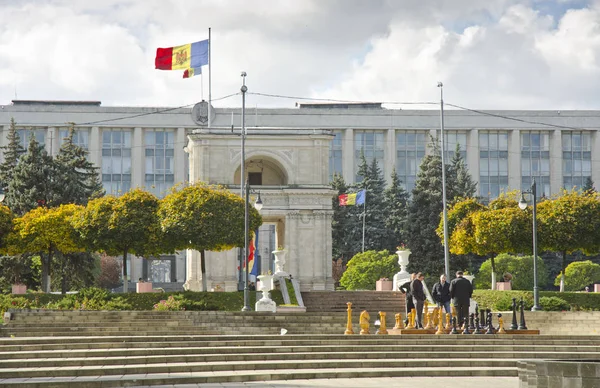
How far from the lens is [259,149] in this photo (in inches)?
2376

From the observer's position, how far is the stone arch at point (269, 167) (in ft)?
198

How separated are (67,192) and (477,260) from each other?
1299 inches

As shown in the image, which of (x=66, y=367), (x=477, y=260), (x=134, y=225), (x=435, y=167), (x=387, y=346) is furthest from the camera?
(x=477, y=260)

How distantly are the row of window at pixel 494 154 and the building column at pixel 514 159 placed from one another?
409 mm

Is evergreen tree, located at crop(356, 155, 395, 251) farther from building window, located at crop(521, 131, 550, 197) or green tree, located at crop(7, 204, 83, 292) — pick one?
green tree, located at crop(7, 204, 83, 292)

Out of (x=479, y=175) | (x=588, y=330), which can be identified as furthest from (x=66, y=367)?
(x=479, y=175)

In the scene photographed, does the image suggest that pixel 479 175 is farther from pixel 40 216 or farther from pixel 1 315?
pixel 1 315

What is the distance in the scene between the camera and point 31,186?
6062 cm

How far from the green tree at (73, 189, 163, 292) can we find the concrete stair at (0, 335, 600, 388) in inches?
724

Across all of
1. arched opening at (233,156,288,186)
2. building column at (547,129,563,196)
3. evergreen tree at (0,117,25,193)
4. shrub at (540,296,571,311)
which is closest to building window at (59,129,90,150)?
evergreen tree at (0,117,25,193)

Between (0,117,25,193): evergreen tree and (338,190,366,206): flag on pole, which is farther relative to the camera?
(338,190,366,206): flag on pole

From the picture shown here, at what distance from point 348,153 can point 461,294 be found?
71.6 m

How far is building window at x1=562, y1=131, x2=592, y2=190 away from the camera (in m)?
104

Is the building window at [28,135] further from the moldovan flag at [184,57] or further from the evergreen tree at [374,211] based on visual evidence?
the moldovan flag at [184,57]
